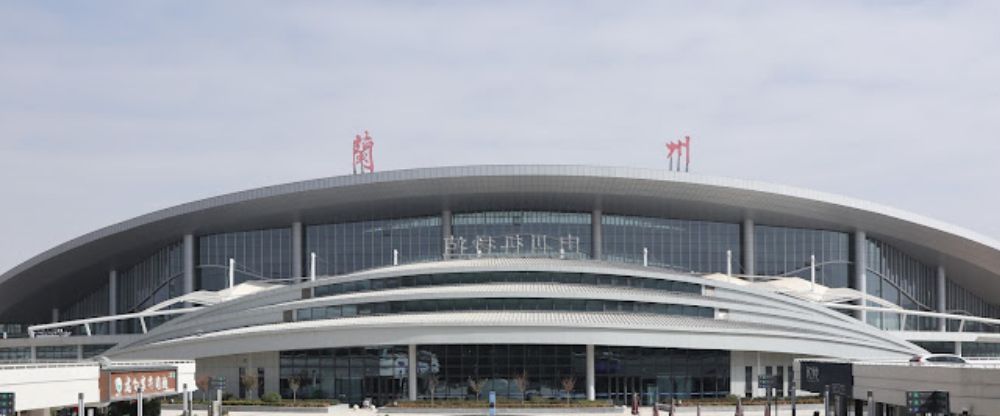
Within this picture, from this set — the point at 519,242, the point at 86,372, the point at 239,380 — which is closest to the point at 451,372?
the point at 239,380

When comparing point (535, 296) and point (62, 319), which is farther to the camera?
point (62, 319)

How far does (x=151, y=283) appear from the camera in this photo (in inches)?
4656

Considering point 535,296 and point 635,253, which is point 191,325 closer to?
point 535,296

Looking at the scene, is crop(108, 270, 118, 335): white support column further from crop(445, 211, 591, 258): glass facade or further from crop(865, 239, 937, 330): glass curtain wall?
crop(865, 239, 937, 330): glass curtain wall

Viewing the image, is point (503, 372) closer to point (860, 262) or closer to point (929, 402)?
point (860, 262)

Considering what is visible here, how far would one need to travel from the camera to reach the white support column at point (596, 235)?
107 meters

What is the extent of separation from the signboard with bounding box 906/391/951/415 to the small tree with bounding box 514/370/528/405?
43692mm

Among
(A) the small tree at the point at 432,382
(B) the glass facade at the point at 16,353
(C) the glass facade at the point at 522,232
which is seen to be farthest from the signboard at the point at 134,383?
(B) the glass facade at the point at 16,353

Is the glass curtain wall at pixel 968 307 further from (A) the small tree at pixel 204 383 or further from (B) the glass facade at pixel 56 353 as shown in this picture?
(B) the glass facade at pixel 56 353

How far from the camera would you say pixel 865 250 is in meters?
112

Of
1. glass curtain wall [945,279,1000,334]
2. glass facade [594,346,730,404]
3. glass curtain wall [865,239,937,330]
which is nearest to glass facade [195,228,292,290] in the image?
glass facade [594,346,730,404]

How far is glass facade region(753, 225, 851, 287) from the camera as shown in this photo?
110 meters

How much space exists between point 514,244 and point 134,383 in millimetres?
55718

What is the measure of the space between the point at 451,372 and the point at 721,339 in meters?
17.3
